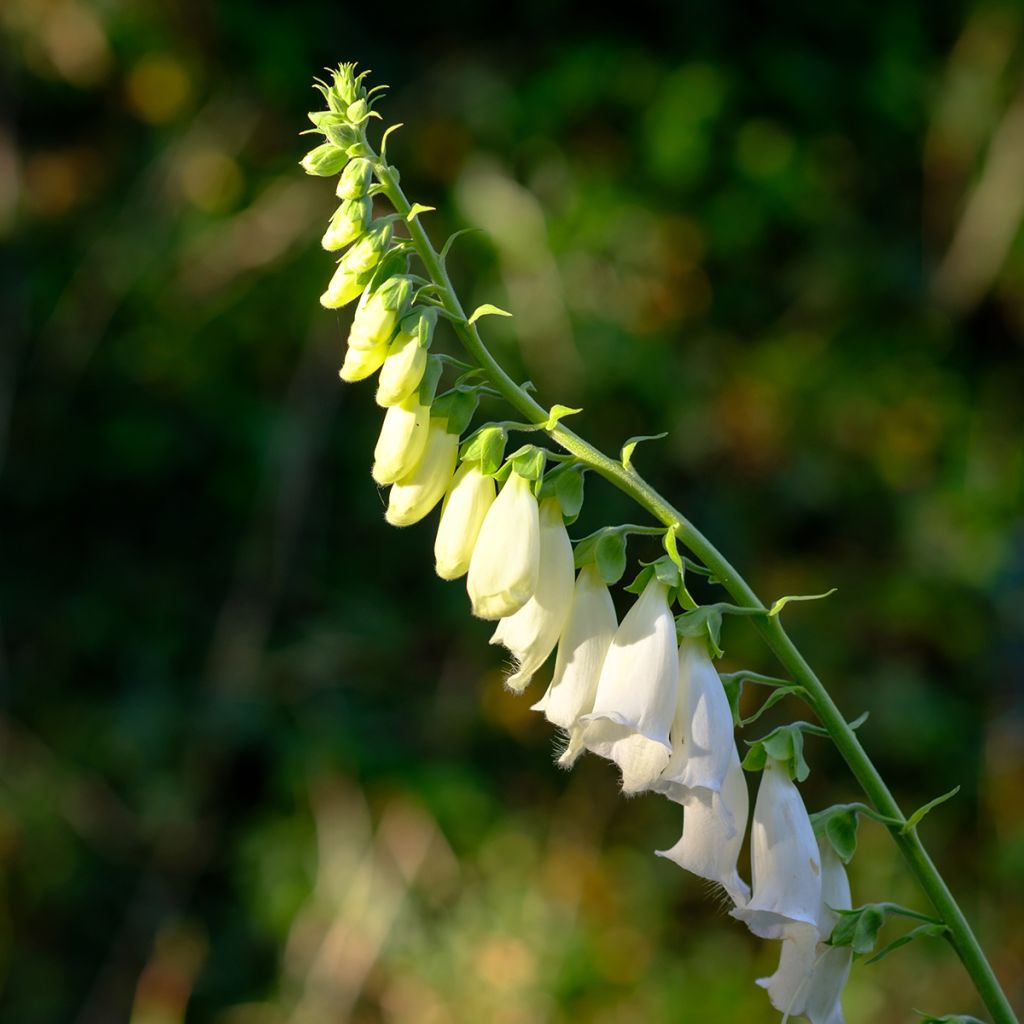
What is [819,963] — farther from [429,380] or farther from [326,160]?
[326,160]

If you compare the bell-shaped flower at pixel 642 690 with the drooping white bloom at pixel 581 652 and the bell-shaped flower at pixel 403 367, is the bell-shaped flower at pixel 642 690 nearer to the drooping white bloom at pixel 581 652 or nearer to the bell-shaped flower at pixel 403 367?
the drooping white bloom at pixel 581 652

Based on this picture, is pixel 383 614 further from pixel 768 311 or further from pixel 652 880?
pixel 768 311

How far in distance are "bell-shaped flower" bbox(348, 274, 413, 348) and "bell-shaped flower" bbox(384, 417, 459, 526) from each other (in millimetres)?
82

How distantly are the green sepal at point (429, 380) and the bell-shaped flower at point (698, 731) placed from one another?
0.86ft

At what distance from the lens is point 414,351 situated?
0.96 m

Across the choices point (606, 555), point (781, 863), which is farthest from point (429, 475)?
point (781, 863)

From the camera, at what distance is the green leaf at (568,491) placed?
0.98 meters

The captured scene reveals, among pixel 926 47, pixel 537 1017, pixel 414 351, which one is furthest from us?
pixel 926 47

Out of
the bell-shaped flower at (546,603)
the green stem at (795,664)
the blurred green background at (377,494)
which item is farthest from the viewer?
the blurred green background at (377,494)

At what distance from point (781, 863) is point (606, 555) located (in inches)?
10.2

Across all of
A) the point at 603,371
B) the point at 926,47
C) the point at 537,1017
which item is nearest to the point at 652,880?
the point at 537,1017

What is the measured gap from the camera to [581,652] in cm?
101

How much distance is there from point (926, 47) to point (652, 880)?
215 centimetres

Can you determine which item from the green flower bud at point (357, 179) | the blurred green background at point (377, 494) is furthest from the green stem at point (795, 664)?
the blurred green background at point (377, 494)
